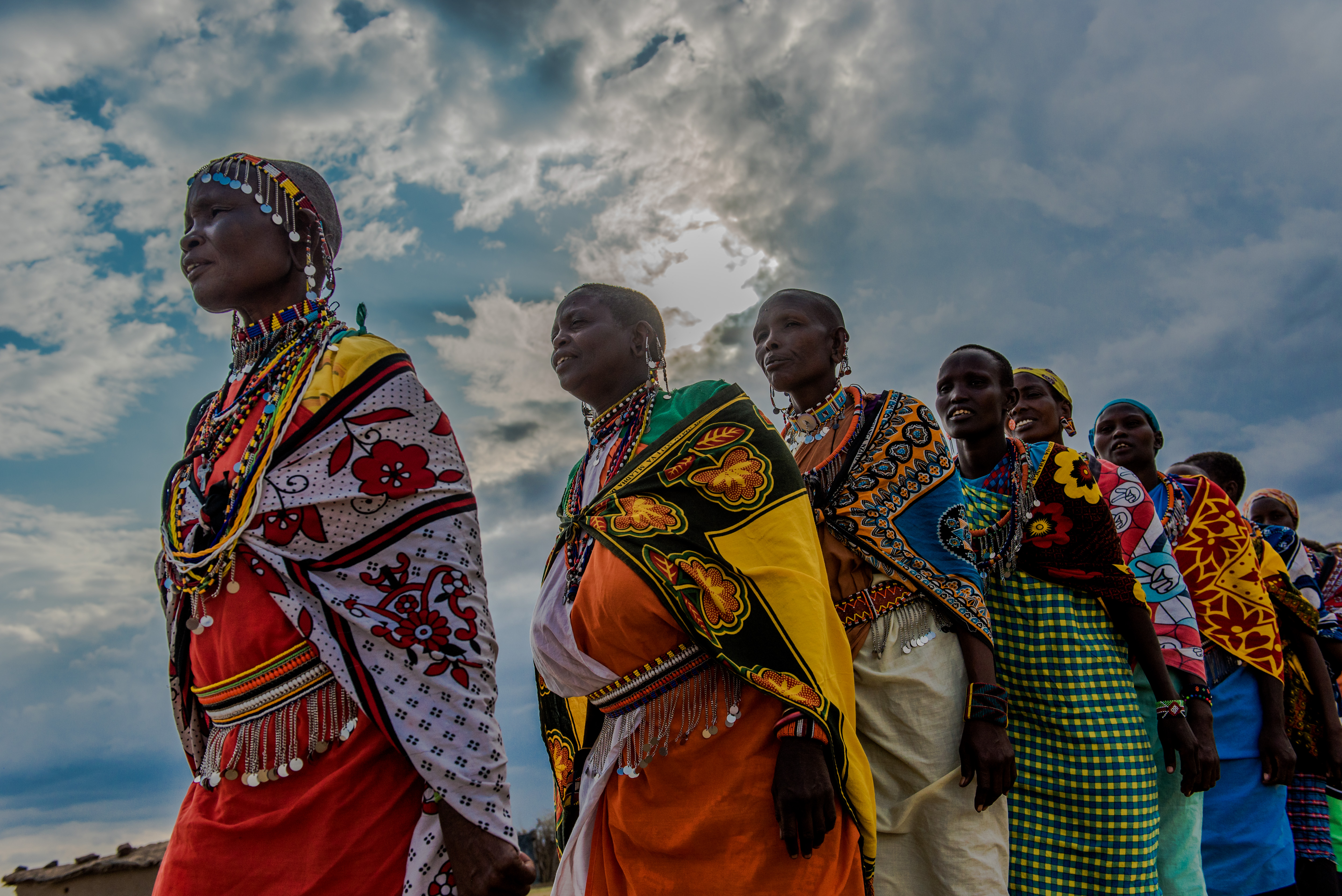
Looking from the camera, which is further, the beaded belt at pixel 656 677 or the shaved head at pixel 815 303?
the shaved head at pixel 815 303

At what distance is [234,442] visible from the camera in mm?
2518

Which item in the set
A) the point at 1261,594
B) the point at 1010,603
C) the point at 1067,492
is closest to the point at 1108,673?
the point at 1010,603

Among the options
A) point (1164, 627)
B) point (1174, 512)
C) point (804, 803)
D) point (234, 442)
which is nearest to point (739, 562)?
point (804, 803)

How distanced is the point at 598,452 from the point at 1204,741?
8.97ft

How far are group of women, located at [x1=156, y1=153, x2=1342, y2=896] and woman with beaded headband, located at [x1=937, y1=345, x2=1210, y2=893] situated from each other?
0.01m

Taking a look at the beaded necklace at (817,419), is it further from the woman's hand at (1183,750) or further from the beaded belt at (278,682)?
the beaded belt at (278,682)

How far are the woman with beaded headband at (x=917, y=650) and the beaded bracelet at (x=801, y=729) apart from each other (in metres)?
0.75

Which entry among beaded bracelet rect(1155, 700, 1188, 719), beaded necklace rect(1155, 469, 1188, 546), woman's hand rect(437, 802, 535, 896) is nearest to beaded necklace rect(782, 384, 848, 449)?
beaded bracelet rect(1155, 700, 1188, 719)

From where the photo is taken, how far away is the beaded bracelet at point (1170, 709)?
3879 millimetres

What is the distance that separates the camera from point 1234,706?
5.18 meters

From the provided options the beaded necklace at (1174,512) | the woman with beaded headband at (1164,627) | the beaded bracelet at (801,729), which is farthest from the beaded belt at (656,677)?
the beaded necklace at (1174,512)

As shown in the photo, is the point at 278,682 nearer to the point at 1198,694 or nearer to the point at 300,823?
the point at 300,823

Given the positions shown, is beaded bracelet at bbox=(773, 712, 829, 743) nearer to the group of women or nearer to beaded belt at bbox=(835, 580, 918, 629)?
the group of women

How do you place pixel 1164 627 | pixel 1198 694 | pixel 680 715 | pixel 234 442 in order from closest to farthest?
pixel 234 442 < pixel 680 715 < pixel 1198 694 < pixel 1164 627
